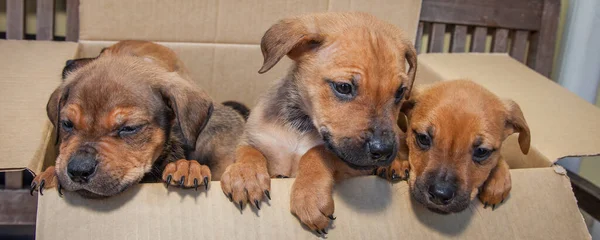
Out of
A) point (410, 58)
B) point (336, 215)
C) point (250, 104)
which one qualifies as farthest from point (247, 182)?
point (250, 104)

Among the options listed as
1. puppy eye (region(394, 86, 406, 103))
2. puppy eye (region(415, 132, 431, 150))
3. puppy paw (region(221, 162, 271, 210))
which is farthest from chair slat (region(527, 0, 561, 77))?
puppy paw (region(221, 162, 271, 210))

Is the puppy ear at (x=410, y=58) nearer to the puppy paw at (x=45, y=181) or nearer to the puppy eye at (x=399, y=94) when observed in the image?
the puppy eye at (x=399, y=94)

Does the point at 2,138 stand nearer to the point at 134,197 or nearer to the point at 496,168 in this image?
the point at 134,197

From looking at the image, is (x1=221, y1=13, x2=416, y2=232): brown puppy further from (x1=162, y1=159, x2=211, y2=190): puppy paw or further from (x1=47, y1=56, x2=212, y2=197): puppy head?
(x1=47, y1=56, x2=212, y2=197): puppy head

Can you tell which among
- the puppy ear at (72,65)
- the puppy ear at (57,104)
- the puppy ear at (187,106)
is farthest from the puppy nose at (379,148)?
the puppy ear at (72,65)

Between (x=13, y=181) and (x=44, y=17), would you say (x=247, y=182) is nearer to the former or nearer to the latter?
(x=13, y=181)

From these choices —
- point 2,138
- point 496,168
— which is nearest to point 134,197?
point 2,138
